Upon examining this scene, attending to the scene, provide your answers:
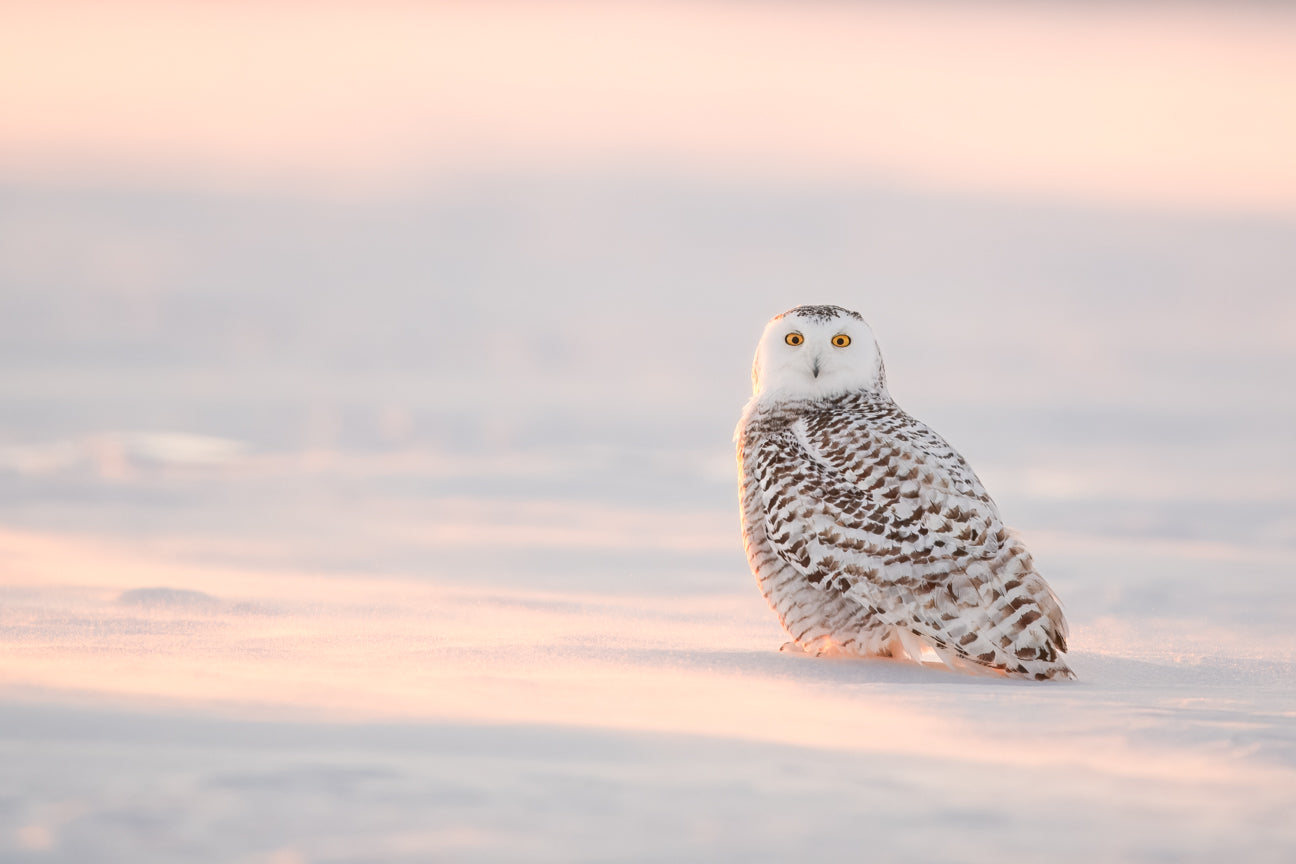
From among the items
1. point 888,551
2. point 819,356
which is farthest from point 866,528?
A: point 819,356

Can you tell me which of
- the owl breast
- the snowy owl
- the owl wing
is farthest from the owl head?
the owl wing

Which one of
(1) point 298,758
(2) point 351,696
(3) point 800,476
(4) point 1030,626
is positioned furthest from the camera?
(3) point 800,476

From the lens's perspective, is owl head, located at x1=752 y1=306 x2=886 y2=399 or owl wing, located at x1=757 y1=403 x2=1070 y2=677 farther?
owl head, located at x1=752 y1=306 x2=886 y2=399

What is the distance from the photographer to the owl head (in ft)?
20.4

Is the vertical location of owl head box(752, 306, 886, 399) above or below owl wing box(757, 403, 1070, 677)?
above

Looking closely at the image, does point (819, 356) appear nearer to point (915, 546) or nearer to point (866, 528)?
point (866, 528)

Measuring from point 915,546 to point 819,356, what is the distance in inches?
41.4

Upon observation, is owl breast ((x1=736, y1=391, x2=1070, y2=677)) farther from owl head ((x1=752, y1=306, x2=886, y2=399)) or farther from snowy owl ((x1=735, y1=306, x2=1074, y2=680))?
owl head ((x1=752, y1=306, x2=886, y2=399))

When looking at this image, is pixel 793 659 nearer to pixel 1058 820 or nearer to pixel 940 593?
pixel 940 593

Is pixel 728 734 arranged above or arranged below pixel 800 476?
below

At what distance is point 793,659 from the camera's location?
5.67m

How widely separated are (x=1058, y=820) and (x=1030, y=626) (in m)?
2.05

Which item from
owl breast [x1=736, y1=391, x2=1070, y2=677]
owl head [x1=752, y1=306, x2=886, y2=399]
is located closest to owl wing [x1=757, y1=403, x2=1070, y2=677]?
owl breast [x1=736, y1=391, x2=1070, y2=677]

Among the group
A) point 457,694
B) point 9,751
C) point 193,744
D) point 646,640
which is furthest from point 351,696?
point 646,640
